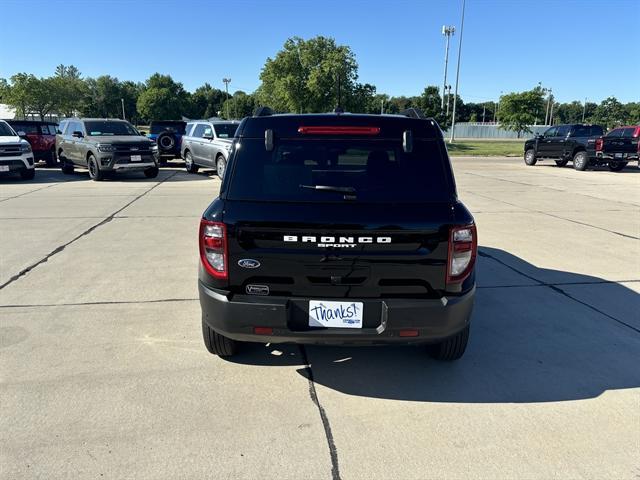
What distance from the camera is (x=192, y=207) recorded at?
35.2 feet

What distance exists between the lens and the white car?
14.6m

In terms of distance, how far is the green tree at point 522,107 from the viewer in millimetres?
49438

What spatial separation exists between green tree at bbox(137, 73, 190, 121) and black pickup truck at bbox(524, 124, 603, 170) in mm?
82358

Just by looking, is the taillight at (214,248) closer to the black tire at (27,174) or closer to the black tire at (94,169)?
the black tire at (94,169)

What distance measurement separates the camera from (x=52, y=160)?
66.6ft

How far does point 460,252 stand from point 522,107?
53190 mm

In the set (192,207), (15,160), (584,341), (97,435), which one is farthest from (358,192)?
(15,160)

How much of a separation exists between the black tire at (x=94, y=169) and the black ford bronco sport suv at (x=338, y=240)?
1393cm

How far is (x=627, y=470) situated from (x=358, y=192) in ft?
7.21

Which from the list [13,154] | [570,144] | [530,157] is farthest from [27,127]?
[570,144]

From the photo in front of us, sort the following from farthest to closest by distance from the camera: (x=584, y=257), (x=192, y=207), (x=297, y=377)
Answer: (x=192, y=207), (x=584, y=257), (x=297, y=377)

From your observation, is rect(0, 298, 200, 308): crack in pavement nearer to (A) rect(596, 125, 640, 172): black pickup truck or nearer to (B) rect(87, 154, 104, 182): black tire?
(B) rect(87, 154, 104, 182): black tire

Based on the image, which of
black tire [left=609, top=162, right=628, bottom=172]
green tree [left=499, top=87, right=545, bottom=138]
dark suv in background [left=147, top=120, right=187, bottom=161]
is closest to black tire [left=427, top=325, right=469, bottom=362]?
dark suv in background [left=147, top=120, right=187, bottom=161]

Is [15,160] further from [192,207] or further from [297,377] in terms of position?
[297,377]
